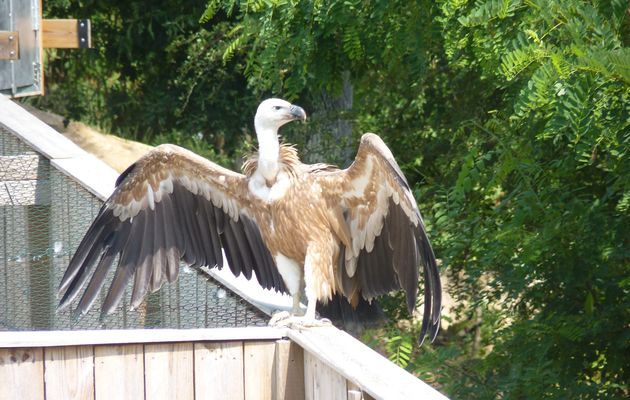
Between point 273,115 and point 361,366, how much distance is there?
1.80 m

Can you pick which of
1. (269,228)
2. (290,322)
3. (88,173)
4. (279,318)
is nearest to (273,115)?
(269,228)

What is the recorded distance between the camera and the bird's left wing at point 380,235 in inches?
151

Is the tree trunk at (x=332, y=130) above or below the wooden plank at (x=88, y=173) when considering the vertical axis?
below

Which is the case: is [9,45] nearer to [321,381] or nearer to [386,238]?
[386,238]

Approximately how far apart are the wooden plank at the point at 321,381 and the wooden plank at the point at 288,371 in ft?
0.08

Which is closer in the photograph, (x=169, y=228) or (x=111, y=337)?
(x=111, y=337)

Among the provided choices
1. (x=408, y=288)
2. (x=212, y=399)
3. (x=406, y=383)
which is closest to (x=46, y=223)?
(x=408, y=288)

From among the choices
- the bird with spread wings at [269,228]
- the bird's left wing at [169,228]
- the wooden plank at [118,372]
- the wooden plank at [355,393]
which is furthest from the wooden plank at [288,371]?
the bird's left wing at [169,228]

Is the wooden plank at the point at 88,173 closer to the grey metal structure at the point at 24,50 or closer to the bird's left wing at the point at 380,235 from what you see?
the bird's left wing at the point at 380,235

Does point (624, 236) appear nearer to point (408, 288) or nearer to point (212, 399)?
point (408, 288)

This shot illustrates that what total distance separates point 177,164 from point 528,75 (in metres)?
1.39

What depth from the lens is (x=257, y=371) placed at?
9.15ft

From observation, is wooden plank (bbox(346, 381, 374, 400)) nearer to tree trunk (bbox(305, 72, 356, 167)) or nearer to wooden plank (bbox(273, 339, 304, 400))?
wooden plank (bbox(273, 339, 304, 400))

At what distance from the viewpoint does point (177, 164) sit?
4.20m
